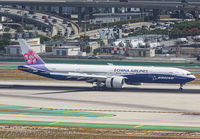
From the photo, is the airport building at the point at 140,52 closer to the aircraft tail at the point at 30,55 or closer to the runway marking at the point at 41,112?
the aircraft tail at the point at 30,55

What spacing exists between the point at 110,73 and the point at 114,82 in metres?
2.77

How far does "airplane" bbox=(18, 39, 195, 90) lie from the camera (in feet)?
270

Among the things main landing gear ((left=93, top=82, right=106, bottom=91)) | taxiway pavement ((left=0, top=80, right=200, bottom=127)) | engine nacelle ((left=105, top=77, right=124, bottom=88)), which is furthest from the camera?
main landing gear ((left=93, top=82, right=106, bottom=91))

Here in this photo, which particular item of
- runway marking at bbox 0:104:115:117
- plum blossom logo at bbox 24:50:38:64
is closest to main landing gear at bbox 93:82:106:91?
plum blossom logo at bbox 24:50:38:64

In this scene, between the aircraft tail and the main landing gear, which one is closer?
the main landing gear

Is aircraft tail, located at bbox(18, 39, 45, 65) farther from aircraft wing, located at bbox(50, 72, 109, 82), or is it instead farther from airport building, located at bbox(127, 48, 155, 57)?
airport building, located at bbox(127, 48, 155, 57)

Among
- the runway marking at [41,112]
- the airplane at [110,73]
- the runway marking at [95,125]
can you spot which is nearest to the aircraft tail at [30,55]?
the airplane at [110,73]

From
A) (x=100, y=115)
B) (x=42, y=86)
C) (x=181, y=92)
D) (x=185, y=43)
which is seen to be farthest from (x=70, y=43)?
(x=100, y=115)

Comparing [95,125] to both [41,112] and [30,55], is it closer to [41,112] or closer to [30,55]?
[41,112]

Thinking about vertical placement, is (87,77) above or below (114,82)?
above

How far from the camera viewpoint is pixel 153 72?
3258 inches

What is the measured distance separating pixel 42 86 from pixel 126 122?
3784 cm

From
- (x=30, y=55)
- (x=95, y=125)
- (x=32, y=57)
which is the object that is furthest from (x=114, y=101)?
(x=30, y=55)

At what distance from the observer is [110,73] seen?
85.3 meters
